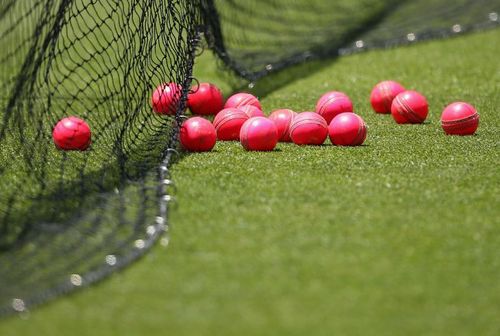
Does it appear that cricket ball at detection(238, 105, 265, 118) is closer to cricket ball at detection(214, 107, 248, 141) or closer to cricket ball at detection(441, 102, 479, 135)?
cricket ball at detection(214, 107, 248, 141)

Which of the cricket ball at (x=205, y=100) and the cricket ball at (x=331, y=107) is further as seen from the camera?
the cricket ball at (x=205, y=100)

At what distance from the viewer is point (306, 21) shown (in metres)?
12.9

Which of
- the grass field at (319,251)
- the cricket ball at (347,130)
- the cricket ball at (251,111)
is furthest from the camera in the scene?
the cricket ball at (251,111)

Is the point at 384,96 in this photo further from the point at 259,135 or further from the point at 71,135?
the point at 71,135

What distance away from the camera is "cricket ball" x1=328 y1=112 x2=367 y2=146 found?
7.20 meters

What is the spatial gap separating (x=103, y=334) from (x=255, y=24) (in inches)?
355

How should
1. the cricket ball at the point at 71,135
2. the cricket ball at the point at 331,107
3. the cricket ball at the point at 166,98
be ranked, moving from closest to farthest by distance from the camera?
the cricket ball at the point at 71,135 < the cricket ball at the point at 166,98 < the cricket ball at the point at 331,107

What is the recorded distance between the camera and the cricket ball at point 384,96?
8.66m

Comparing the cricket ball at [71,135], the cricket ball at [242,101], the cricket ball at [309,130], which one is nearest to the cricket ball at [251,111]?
the cricket ball at [242,101]

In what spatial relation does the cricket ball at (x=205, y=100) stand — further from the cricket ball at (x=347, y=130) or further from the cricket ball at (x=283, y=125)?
the cricket ball at (x=347, y=130)

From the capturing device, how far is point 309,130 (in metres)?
7.23

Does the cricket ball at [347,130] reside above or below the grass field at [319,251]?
above

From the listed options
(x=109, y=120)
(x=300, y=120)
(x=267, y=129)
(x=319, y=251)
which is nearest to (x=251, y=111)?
(x=300, y=120)

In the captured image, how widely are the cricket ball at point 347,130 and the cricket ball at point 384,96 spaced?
147 cm
